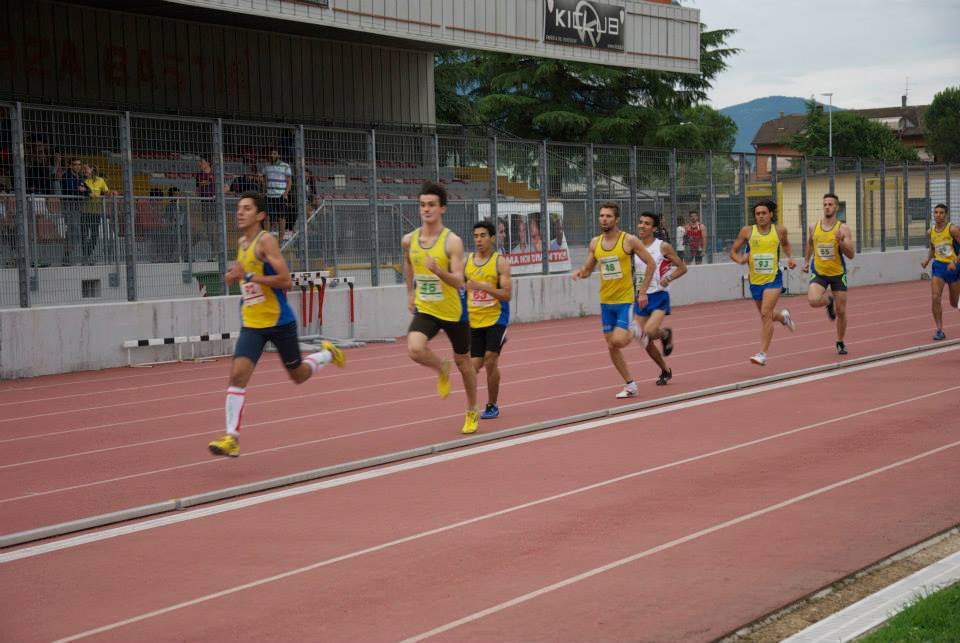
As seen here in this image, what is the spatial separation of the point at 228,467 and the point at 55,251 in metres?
8.56

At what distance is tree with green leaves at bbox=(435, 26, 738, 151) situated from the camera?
61.2m

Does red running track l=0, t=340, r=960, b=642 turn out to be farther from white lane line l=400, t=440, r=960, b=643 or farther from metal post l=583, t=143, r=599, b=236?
metal post l=583, t=143, r=599, b=236

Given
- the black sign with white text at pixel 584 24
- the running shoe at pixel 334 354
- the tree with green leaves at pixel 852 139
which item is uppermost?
the tree with green leaves at pixel 852 139

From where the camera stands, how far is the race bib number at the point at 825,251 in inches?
Answer: 679

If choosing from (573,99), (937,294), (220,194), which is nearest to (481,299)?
(220,194)

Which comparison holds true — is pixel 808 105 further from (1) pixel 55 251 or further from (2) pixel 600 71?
(1) pixel 55 251

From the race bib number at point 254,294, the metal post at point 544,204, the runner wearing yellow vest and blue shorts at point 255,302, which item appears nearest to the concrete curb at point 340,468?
the runner wearing yellow vest and blue shorts at point 255,302

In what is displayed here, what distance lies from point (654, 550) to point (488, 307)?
5.45 metres

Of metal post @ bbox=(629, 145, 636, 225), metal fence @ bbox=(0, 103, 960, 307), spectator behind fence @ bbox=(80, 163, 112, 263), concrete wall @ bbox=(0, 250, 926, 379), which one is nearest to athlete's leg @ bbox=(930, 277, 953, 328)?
metal fence @ bbox=(0, 103, 960, 307)

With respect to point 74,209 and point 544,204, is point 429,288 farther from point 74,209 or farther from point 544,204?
point 544,204

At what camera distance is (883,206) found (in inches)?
1453

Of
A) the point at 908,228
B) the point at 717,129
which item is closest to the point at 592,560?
the point at 908,228

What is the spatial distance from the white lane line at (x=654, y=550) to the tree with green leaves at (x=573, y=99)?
50.9 metres

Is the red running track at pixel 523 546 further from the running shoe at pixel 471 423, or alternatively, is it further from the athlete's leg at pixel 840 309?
the athlete's leg at pixel 840 309
